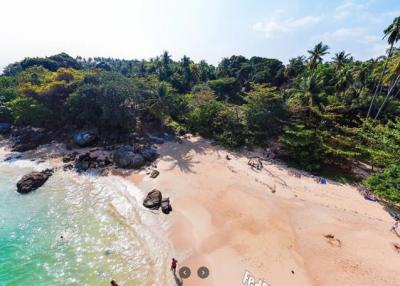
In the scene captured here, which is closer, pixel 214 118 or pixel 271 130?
pixel 271 130

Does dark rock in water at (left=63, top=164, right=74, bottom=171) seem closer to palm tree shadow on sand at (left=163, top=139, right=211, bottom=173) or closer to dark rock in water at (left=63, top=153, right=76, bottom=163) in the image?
dark rock in water at (left=63, top=153, right=76, bottom=163)

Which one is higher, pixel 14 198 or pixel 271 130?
pixel 271 130

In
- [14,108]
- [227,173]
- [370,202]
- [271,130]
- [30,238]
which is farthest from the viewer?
[14,108]

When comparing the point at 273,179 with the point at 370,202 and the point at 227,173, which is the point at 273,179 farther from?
the point at 370,202

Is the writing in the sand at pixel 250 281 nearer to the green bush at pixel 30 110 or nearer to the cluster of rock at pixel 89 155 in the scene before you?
the cluster of rock at pixel 89 155

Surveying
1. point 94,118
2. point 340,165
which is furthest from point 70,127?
point 340,165
